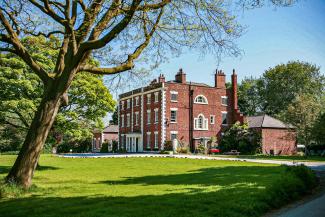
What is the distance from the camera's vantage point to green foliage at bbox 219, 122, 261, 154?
156ft

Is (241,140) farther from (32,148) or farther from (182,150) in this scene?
(32,148)

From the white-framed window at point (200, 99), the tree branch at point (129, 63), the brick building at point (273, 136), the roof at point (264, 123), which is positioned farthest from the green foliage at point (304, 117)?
the tree branch at point (129, 63)

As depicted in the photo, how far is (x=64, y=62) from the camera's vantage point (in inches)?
535

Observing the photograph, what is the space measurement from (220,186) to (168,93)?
35.9m

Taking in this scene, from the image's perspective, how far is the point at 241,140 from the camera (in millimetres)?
48188

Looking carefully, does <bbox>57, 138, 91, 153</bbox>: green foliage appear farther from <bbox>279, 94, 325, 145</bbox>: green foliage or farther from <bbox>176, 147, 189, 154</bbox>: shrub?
<bbox>279, 94, 325, 145</bbox>: green foliage

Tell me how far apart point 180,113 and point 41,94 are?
93.0 ft

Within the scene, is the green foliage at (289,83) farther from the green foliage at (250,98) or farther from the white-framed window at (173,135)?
the white-framed window at (173,135)

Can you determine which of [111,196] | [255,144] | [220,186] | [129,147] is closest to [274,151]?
[255,144]

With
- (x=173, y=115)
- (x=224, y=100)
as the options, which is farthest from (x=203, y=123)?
(x=224, y=100)

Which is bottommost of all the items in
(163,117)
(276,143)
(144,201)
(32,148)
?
(144,201)

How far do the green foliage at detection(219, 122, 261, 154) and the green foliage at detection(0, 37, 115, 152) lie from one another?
27008 millimetres

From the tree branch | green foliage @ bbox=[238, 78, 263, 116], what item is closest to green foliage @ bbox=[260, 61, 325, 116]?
green foliage @ bbox=[238, 78, 263, 116]

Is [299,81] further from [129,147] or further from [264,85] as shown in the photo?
[129,147]
